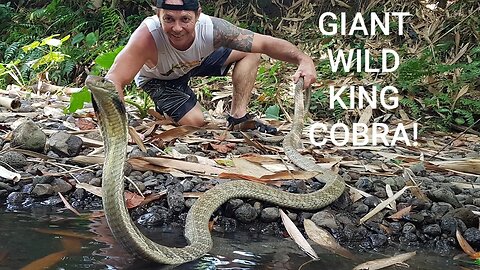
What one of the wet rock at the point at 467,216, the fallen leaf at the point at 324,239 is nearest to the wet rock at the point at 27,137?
the fallen leaf at the point at 324,239

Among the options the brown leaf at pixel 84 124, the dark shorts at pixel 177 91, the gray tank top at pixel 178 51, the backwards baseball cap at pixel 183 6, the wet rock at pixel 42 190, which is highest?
the backwards baseball cap at pixel 183 6

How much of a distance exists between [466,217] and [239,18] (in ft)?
24.2

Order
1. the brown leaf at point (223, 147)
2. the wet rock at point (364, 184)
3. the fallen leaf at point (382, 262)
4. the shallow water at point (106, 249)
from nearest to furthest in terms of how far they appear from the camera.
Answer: the shallow water at point (106, 249) < the fallen leaf at point (382, 262) < the wet rock at point (364, 184) < the brown leaf at point (223, 147)

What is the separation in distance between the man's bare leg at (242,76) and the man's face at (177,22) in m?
1.21

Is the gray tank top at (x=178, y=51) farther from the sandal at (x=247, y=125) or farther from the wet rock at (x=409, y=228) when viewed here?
the wet rock at (x=409, y=228)

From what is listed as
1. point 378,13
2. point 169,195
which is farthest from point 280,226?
point 378,13

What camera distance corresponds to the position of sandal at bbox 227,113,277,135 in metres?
5.83

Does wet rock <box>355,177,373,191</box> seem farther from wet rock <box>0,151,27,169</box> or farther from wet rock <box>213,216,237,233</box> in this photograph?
wet rock <box>0,151,27,169</box>

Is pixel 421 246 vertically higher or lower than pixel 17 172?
lower

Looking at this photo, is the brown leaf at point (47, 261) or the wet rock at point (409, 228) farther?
the wet rock at point (409, 228)

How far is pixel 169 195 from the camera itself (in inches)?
138

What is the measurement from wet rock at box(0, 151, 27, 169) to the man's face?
62.1 inches

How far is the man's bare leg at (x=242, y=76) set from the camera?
6137mm

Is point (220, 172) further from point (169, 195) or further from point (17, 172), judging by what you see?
point (17, 172)
